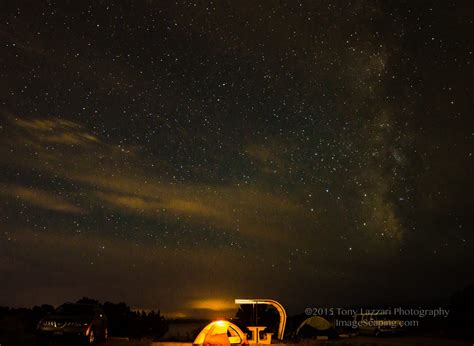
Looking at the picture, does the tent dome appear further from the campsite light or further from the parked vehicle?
the parked vehicle

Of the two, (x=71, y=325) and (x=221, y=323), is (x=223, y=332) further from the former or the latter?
(x=71, y=325)

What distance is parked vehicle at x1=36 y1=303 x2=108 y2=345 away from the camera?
69.0 feet

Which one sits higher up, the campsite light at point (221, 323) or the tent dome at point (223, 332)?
the campsite light at point (221, 323)

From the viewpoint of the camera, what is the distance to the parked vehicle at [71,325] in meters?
21.0

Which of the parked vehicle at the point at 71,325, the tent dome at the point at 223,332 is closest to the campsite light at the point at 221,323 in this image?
the tent dome at the point at 223,332

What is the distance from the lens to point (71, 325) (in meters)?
21.1

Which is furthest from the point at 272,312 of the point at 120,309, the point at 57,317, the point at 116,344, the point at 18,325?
the point at 57,317

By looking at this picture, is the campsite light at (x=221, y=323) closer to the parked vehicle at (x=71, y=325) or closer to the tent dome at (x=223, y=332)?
the tent dome at (x=223, y=332)

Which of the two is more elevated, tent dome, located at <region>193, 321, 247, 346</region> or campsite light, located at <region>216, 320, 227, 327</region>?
campsite light, located at <region>216, 320, 227, 327</region>

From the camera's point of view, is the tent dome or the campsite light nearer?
the tent dome

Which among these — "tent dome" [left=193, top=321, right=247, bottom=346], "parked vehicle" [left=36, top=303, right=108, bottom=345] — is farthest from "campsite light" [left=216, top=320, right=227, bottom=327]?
"parked vehicle" [left=36, top=303, right=108, bottom=345]

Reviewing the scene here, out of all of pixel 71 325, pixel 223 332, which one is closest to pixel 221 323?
pixel 223 332

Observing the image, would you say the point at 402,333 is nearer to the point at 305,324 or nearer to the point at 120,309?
the point at 305,324

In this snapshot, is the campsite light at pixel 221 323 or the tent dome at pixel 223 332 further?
the campsite light at pixel 221 323
